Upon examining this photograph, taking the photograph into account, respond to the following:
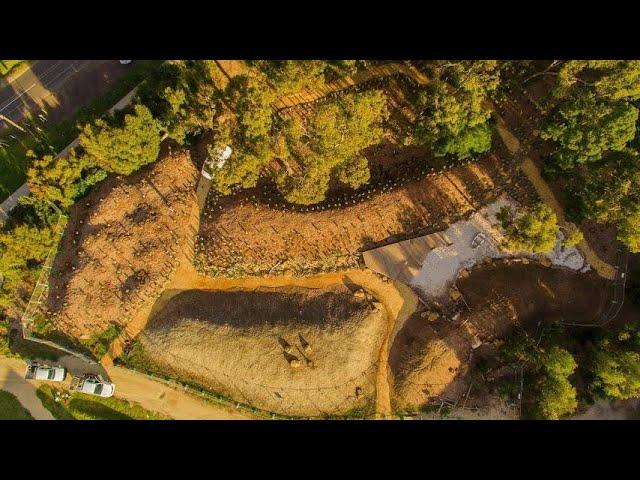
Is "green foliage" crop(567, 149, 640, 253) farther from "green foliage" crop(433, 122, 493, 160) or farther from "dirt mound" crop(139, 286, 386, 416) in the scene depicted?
"dirt mound" crop(139, 286, 386, 416)

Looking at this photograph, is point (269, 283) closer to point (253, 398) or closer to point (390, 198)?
point (253, 398)

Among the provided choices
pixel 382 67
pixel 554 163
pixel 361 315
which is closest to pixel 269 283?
pixel 361 315

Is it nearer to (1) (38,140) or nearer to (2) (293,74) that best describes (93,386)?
(1) (38,140)

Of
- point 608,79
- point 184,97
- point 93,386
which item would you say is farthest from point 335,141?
point 93,386

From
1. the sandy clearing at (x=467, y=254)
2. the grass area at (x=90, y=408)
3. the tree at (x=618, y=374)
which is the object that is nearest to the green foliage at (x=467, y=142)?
the sandy clearing at (x=467, y=254)

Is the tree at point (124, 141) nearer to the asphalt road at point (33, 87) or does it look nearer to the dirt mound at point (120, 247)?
the dirt mound at point (120, 247)
